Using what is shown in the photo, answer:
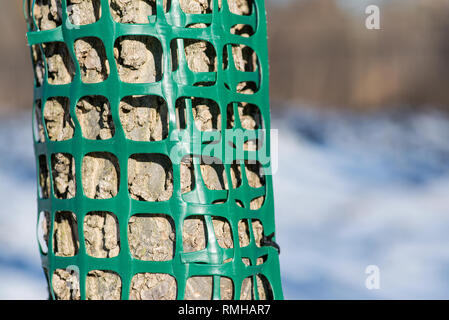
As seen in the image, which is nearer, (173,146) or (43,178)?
(173,146)

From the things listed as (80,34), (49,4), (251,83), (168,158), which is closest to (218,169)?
(168,158)

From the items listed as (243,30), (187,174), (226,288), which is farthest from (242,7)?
(226,288)

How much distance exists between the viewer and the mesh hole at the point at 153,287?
117cm

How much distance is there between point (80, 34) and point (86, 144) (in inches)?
8.8

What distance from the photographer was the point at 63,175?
1.23 m

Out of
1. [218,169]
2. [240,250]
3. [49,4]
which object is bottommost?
[240,250]

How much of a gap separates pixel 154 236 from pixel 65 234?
22 centimetres

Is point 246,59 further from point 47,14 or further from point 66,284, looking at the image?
point 66,284

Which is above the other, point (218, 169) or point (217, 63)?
point (217, 63)

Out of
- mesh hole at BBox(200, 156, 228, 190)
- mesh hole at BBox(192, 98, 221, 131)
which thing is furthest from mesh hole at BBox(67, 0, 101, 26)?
mesh hole at BBox(200, 156, 228, 190)

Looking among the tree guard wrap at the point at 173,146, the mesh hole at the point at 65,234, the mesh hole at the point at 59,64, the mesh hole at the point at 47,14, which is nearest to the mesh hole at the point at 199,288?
the tree guard wrap at the point at 173,146

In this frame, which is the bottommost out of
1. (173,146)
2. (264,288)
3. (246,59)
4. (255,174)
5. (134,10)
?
(264,288)

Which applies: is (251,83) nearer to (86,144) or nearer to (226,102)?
(226,102)

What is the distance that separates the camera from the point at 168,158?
1.16 m
